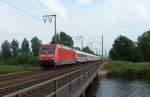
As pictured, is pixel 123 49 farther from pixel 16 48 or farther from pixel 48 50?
pixel 48 50

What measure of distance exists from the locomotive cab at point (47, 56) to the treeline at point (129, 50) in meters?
106

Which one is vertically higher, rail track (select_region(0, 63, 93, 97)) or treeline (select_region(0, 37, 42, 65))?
treeline (select_region(0, 37, 42, 65))

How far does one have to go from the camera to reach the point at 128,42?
149250mm

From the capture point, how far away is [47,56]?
4075cm

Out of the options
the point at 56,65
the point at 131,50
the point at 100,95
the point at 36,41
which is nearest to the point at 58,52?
the point at 56,65

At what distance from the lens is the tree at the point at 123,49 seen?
479 feet

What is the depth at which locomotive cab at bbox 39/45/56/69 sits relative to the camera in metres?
40.2

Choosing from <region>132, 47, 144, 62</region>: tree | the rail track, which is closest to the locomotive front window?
the rail track

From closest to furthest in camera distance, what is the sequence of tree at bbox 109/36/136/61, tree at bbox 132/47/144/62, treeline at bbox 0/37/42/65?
tree at bbox 132/47/144/62 → tree at bbox 109/36/136/61 → treeline at bbox 0/37/42/65

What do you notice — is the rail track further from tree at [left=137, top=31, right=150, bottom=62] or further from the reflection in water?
tree at [left=137, top=31, right=150, bottom=62]

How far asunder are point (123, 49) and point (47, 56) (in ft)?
363

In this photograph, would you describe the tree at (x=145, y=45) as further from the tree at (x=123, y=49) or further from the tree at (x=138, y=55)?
the tree at (x=123, y=49)

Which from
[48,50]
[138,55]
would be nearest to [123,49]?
[138,55]

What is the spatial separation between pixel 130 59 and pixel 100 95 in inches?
4536
